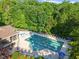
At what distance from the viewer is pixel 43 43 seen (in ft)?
99.2

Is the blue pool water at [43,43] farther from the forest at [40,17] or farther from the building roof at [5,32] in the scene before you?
the building roof at [5,32]

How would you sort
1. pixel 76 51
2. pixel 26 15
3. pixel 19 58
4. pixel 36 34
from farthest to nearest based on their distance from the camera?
pixel 26 15 < pixel 36 34 < pixel 19 58 < pixel 76 51

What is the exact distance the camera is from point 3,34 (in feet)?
80.4

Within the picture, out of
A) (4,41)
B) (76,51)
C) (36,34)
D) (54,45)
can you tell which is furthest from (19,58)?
(36,34)

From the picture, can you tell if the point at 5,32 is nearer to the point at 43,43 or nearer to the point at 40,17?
the point at 43,43

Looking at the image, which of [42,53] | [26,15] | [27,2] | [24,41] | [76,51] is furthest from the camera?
[27,2]

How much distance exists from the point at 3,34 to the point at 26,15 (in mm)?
11074

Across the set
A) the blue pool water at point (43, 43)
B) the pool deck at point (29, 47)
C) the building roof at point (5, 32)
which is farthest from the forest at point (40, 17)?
the building roof at point (5, 32)

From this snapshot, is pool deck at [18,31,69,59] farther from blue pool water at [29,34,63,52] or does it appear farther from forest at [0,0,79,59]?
forest at [0,0,79,59]

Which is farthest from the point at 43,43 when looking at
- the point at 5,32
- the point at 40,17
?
the point at 5,32

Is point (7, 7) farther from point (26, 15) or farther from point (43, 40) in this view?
point (43, 40)

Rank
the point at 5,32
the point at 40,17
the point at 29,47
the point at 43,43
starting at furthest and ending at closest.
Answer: the point at 40,17
the point at 43,43
the point at 29,47
the point at 5,32

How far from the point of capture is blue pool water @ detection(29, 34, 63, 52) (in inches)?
1118

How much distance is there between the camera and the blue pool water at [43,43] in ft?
93.2
